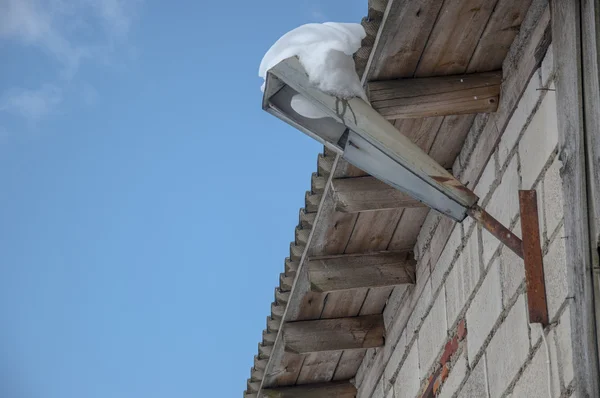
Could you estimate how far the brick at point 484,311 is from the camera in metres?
3.96

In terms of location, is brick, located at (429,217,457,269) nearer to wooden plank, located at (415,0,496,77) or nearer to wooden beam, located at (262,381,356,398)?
wooden plank, located at (415,0,496,77)

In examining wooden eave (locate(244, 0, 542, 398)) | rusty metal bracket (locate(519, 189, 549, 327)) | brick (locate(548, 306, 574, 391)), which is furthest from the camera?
wooden eave (locate(244, 0, 542, 398))

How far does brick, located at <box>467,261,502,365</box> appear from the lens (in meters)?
3.96

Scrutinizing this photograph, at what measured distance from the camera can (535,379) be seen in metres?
3.47

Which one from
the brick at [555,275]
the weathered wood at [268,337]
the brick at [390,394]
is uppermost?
the weathered wood at [268,337]

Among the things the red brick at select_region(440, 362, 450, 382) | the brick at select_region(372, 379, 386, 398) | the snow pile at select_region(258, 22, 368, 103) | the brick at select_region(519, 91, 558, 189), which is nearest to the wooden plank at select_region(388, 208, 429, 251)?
the red brick at select_region(440, 362, 450, 382)

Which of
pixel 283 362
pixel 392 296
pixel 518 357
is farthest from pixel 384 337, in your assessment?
pixel 518 357

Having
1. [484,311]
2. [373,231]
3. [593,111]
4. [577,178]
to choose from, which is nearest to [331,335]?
[373,231]

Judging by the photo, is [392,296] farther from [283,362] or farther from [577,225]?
[577,225]

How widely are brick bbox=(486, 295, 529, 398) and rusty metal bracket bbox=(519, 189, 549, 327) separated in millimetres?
143

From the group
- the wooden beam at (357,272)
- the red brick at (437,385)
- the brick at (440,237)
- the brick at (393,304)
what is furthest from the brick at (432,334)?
the brick at (393,304)

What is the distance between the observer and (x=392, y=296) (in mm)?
5512

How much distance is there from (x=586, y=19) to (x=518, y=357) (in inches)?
48.8

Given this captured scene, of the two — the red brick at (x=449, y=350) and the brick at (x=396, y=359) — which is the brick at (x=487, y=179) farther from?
the brick at (x=396, y=359)
